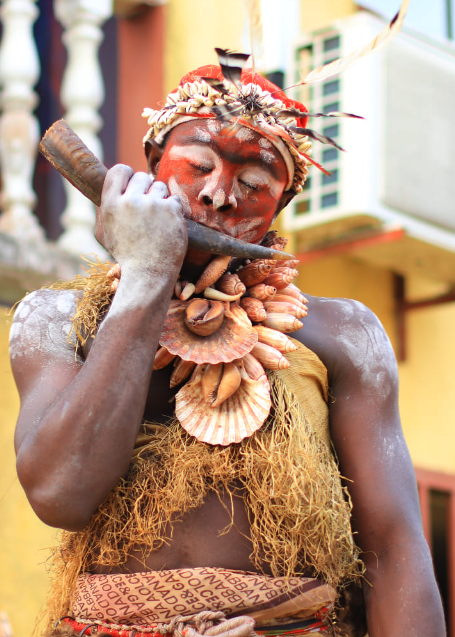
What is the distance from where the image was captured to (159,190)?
2.21 metres

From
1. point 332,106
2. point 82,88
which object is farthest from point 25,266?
point 332,106

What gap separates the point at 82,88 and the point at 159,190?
13.4ft

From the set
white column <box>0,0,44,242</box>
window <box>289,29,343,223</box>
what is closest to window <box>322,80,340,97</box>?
window <box>289,29,343,223</box>

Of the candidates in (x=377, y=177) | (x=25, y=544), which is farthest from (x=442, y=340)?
(x=25, y=544)

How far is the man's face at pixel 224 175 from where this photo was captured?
235 cm

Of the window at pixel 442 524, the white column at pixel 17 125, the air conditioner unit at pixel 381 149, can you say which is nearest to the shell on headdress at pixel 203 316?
the white column at pixel 17 125

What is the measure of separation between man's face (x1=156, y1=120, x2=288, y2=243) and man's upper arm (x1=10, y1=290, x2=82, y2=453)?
0.39 meters

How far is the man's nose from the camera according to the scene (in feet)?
7.63

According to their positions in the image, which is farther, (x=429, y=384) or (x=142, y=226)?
(x=429, y=384)

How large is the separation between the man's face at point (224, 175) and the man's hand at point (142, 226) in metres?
0.16

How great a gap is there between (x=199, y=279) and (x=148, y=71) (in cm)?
456

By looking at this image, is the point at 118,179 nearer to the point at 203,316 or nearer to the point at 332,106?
the point at 203,316

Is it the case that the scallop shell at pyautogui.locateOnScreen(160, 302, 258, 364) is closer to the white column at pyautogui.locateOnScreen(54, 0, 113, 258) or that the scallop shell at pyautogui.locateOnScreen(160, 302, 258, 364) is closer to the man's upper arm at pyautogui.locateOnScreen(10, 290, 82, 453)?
the man's upper arm at pyautogui.locateOnScreen(10, 290, 82, 453)

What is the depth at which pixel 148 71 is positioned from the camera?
21.6 ft
